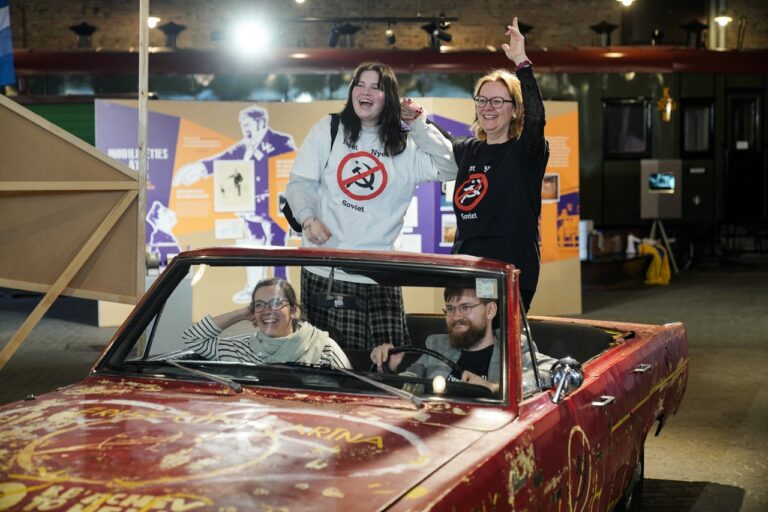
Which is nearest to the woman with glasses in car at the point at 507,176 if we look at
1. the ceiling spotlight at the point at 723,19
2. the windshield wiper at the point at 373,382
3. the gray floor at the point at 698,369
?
the windshield wiper at the point at 373,382

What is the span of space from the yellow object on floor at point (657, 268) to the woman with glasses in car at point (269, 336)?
1345 centimetres

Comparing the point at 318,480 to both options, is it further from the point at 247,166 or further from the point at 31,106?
the point at 31,106

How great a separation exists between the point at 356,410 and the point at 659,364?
6.47 feet

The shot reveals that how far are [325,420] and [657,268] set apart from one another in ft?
46.9

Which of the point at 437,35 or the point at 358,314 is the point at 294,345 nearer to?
the point at 358,314

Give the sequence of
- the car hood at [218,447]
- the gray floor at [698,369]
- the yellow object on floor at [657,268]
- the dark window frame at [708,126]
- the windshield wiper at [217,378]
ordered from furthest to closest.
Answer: the dark window frame at [708,126], the yellow object on floor at [657,268], the gray floor at [698,369], the windshield wiper at [217,378], the car hood at [218,447]

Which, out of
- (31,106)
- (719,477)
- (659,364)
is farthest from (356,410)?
(31,106)

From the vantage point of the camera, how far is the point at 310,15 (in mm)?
22609

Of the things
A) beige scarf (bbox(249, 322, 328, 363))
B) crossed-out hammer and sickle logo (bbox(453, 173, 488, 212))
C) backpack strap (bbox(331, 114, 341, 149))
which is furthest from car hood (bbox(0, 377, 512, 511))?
backpack strap (bbox(331, 114, 341, 149))

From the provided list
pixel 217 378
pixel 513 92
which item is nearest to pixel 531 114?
pixel 513 92

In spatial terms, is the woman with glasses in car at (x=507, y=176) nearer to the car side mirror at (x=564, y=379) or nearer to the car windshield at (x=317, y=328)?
the car windshield at (x=317, y=328)

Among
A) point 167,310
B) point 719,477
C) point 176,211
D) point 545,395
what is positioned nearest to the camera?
point 545,395

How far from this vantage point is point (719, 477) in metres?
5.64

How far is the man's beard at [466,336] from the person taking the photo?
350 cm
